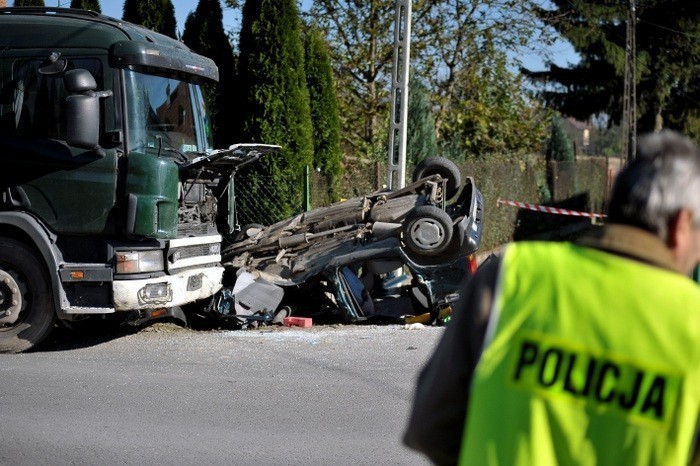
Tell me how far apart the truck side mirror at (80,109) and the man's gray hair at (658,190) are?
686 cm

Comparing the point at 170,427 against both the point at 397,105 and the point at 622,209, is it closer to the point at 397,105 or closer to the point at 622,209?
the point at 622,209

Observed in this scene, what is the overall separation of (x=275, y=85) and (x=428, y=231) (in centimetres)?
504

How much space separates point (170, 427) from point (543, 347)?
475cm

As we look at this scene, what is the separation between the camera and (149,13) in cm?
1625

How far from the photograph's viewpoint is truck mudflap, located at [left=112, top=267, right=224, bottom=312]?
8531mm

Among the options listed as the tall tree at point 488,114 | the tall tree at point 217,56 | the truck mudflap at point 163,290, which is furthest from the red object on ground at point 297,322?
the tall tree at point 488,114

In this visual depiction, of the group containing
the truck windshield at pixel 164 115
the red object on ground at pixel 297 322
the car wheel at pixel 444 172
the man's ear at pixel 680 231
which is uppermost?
the truck windshield at pixel 164 115

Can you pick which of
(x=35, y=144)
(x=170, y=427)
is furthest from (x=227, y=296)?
(x=170, y=427)

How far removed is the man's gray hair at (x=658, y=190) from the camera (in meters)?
2.04

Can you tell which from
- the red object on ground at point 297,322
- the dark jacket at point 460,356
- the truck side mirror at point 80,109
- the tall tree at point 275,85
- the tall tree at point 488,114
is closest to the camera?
the dark jacket at point 460,356

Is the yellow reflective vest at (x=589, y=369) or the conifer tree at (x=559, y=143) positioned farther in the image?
the conifer tree at (x=559, y=143)

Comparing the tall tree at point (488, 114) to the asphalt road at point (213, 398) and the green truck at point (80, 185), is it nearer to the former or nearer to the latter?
the asphalt road at point (213, 398)

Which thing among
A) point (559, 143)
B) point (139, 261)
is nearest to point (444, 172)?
point (139, 261)

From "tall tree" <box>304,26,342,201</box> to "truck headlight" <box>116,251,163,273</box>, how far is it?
24.0 ft
